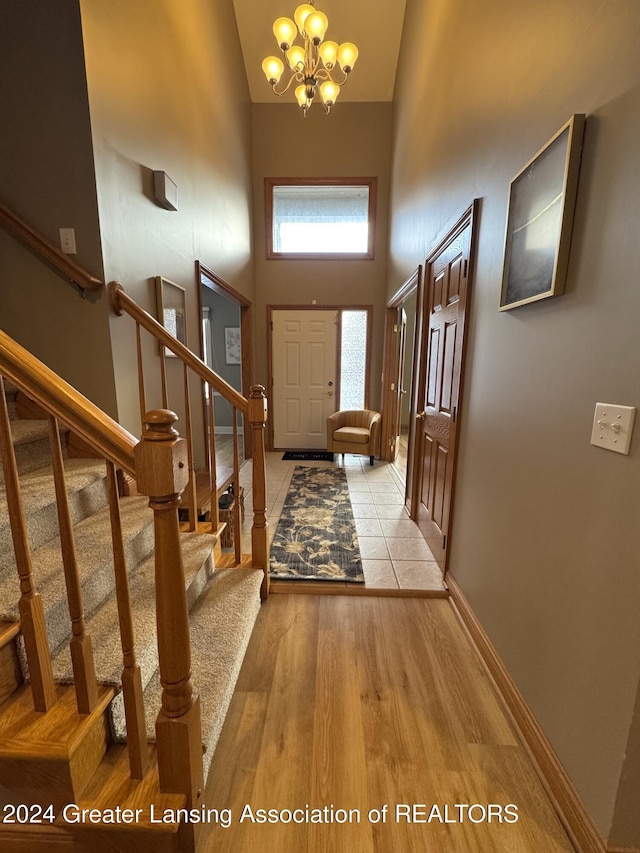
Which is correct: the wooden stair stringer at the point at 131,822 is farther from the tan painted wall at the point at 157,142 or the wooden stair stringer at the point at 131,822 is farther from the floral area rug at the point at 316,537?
the tan painted wall at the point at 157,142

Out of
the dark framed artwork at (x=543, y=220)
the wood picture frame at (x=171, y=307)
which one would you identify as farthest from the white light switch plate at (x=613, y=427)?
the wood picture frame at (x=171, y=307)

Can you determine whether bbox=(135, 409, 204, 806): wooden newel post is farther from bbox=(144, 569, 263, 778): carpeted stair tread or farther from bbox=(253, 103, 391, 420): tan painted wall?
bbox=(253, 103, 391, 420): tan painted wall

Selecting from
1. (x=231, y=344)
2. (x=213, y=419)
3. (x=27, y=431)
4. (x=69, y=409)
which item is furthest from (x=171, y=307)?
(x=231, y=344)

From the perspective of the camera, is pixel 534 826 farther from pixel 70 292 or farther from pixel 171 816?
pixel 70 292

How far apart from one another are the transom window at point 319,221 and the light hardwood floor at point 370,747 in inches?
189

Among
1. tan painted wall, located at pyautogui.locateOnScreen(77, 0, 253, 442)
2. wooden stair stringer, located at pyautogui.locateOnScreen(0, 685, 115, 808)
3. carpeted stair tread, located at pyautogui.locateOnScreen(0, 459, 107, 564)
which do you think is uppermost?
tan painted wall, located at pyautogui.locateOnScreen(77, 0, 253, 442)

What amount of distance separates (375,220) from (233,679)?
17.5 feet

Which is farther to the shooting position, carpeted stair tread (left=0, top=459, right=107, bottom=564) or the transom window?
the transom window

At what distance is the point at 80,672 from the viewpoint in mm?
887

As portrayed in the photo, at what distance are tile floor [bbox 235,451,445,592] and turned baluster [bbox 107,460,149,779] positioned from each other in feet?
4.75

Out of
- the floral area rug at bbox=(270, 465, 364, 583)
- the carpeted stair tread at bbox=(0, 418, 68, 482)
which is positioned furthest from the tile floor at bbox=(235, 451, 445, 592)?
the carpeted stair tread at bbox=(0, 418, 68, 482)

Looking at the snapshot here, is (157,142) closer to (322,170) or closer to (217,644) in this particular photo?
(217,644)

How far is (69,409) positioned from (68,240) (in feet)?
Answer: 5.02

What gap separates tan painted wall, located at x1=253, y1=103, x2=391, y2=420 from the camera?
15.8 feet
